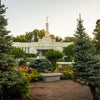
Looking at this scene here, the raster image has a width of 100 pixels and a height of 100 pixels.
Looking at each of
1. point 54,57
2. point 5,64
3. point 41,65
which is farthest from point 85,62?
point 54,57

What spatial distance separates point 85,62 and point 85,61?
0.26 feet

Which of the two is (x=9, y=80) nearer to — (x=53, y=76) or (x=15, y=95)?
(x=15, y=95)

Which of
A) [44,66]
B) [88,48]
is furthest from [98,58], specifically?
[44,66]

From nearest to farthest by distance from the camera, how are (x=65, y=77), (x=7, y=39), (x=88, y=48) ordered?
(x=7, y=39) < (x=88, y=48) < (x=65, y=77)

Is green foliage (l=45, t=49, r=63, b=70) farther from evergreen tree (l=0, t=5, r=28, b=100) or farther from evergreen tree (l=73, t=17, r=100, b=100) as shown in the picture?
evergreen tree (l=0, t=5, r=28, b=100)

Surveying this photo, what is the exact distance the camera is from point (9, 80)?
3514 millimetres

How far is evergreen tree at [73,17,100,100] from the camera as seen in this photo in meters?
3.89

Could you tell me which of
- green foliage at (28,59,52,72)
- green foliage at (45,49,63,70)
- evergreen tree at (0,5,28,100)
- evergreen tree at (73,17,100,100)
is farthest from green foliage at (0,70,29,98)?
green foliage at (45,49,63,70)

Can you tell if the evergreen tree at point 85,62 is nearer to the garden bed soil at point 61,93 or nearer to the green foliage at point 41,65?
the garden bed soil at point 61,93

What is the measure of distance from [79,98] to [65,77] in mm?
4329

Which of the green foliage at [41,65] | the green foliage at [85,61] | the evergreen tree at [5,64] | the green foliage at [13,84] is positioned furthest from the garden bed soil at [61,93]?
the green foliage at [41,65]

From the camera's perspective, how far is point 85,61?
4.11 m

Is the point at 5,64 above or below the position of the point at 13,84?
above

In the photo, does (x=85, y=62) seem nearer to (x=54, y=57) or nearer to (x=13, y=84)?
(x=13, y=84)
